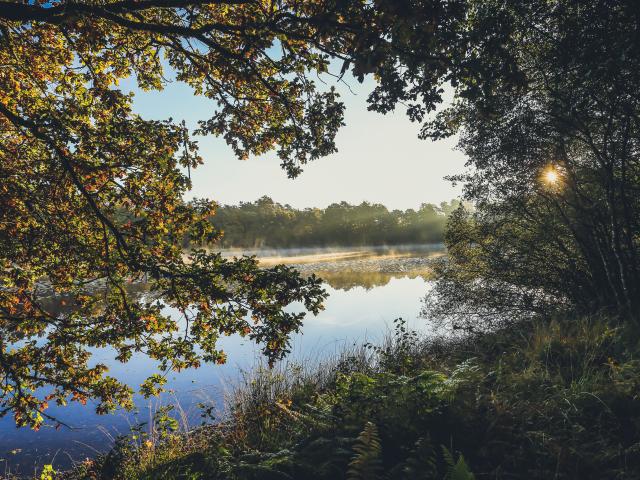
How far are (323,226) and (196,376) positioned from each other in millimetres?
67041

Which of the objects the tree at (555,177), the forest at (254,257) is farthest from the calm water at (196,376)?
the tree at (555,177)

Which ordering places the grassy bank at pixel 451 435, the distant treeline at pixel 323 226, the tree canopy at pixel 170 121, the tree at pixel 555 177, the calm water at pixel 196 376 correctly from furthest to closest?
the distant treeline at pixel 323 226
the calm water at pixel 196 376
the tree at pixel 555 177
the tree canopy at pixel 170 121
the grassy bank at pixel 451 435

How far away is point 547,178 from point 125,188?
9931mm

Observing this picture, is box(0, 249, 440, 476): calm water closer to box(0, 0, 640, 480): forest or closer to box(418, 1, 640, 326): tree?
box(0, 0, 640, 480): forest

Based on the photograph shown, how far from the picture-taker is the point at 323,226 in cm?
7631

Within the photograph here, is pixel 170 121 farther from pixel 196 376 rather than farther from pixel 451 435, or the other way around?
pixel 196 376

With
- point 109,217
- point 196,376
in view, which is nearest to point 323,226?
point 196,376

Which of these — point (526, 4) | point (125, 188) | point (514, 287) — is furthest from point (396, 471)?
point (514, 287)

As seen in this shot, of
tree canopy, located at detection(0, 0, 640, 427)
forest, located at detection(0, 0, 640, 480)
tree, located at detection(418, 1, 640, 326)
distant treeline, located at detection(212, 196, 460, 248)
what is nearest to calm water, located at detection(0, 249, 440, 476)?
forest, located at detection(0, 0, 640, 480)

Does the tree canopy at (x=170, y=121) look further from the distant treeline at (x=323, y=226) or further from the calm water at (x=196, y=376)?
the distant treeline at (x=323, y=226)

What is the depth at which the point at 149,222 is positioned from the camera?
4.59 metres

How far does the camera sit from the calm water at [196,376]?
6.64 metres

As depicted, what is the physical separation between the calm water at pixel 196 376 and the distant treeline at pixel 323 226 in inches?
2117

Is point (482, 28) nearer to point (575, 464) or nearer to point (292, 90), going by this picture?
point (292, 90)
